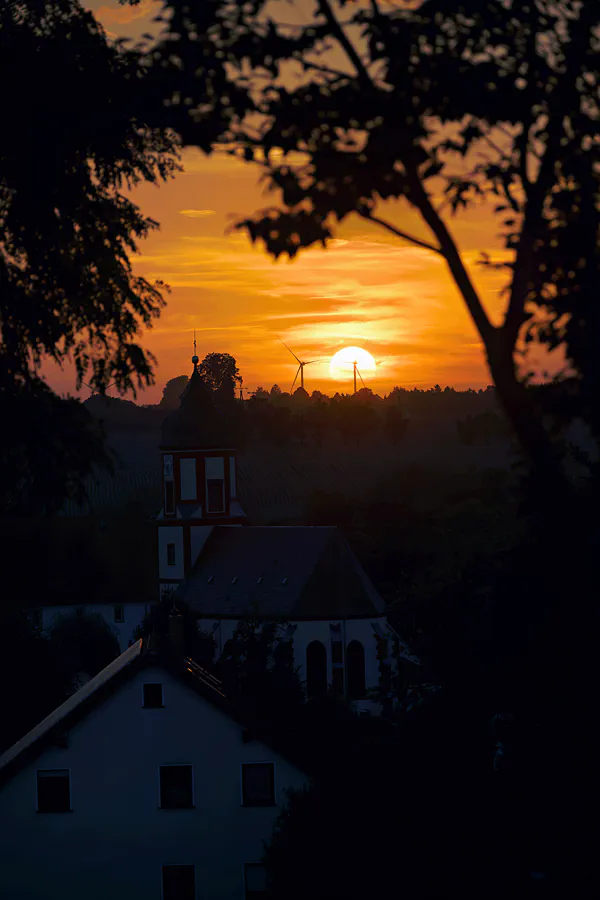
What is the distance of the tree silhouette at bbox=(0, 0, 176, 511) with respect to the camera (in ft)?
36.4

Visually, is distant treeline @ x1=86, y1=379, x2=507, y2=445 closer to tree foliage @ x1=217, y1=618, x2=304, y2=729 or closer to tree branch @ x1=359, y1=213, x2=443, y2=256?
tree foliage @ x1=217, y1=618, x2=304, y2=729

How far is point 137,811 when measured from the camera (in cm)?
3191

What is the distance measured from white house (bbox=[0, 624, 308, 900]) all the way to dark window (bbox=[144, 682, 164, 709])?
0.08ft

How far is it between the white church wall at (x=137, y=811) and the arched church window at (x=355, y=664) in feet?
134

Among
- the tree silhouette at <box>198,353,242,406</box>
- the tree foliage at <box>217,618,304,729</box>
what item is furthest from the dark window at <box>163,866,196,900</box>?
the tree silhouette at <box>198,353,242,406</box>

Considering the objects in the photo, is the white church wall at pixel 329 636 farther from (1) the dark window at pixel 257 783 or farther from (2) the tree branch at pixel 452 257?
(2) the tree branch at pixel 452 257

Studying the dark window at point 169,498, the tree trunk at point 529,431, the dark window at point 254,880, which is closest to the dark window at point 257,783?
the dark window at point 254,880

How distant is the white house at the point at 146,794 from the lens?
3112 cm

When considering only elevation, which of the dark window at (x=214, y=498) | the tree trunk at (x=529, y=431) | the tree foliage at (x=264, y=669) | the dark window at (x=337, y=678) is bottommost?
the dark window at (x=337, y=678)

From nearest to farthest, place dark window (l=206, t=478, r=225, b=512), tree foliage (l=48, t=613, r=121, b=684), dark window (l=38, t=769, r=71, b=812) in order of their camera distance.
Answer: dark window (l=38, t=769, r=71, b=812) → tree foliage (l=48, t=613, r=121, b=684) → dark window (l=206, t=478, r=225, b=512)

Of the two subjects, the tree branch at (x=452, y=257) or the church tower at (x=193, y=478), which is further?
the church tower at (x=193, y=478)

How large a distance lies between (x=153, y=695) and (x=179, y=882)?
4.66m

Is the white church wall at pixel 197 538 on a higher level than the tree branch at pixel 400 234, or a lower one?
lower

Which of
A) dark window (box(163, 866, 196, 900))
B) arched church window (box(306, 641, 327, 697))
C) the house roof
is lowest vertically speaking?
arched church window (box(306, 641, 327, 697))
